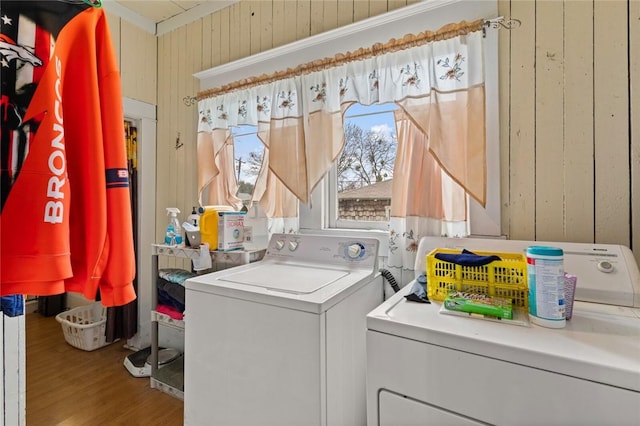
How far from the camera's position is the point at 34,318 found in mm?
3332

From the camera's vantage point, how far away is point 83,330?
2.57 metres

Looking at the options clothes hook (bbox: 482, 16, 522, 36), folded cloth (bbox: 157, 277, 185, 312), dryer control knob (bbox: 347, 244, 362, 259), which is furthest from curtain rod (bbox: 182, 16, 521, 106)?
folded cloth (bbox: 157, 277, 185, 312)

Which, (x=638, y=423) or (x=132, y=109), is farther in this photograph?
(x=132, y=109)

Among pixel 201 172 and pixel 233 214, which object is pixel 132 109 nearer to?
pixel 201 172

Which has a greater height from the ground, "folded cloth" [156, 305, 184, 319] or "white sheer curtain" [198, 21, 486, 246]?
"white sheer curtain" [198, 21, 486, 246]

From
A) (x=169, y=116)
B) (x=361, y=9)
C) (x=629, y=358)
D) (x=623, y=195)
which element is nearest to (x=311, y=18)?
(x=361, y=9)

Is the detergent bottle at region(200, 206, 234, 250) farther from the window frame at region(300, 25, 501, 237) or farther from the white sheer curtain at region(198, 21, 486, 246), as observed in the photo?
the window frame at region(300, 25, 501, 237)

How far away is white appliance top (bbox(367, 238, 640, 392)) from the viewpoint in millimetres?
708

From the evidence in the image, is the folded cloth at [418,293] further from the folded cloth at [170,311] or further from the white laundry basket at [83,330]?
the white laundry basket at [83,330]

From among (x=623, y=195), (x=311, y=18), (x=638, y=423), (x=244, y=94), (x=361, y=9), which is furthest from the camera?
(x=244, y=94)

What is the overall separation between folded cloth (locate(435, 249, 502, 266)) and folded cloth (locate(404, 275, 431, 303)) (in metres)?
0.15

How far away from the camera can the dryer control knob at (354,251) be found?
5.24ft

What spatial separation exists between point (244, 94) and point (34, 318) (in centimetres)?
346

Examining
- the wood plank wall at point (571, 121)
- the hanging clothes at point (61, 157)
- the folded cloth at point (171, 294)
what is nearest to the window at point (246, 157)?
the folded cloth at point (171, 294)
